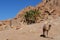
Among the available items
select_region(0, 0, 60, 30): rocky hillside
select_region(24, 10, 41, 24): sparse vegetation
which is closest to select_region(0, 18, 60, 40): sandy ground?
select_region(0, 0, 60, 30): rocky hillside

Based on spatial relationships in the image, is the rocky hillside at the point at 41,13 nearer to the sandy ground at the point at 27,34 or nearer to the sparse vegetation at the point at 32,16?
the sparse vegetation at the point at 32,16

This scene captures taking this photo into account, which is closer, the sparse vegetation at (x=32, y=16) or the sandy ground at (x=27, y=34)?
the sandy ground at (x=27, y=34)

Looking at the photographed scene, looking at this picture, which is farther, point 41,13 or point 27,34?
point 41,13

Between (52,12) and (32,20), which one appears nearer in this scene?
(32,20)

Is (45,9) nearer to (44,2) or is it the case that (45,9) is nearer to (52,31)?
(44,2)

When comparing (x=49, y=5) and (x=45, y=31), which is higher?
(x=49, y=5)

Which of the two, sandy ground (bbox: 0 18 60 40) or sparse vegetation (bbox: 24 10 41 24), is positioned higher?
sparse vegetation (bbox: 24 10 41 24)

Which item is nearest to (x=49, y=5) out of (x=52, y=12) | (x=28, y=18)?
(x=52, y=12)

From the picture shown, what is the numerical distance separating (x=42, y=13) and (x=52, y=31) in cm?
3595

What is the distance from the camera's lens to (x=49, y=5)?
198 feet

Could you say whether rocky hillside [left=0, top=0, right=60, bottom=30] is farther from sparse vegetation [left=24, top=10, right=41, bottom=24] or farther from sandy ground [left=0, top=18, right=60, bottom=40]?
sandy ground [left=0, top=18, right=60, bottom=40]

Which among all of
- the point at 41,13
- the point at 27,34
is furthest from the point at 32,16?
the point at 27,34

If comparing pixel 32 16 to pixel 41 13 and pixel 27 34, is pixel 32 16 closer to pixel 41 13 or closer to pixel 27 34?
pixel 41 13

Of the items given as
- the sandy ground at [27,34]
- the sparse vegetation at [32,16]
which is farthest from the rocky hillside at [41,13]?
the sandy ground at [27,34]
